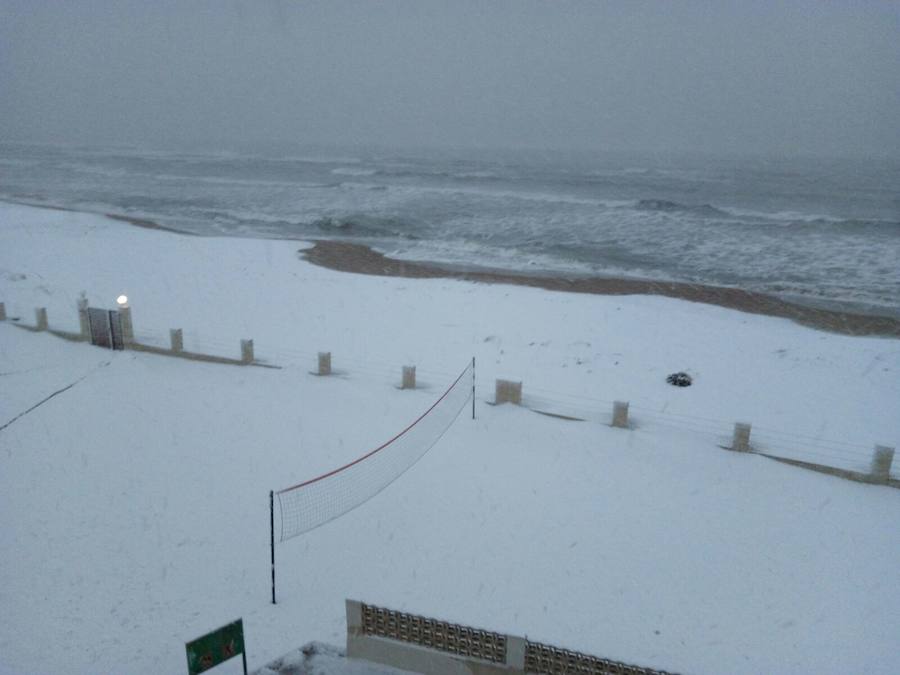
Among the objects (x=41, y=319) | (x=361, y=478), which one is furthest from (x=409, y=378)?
(x=41, y=319)

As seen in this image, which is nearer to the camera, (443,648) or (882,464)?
(443,648)

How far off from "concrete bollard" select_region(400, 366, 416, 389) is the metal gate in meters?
6.12

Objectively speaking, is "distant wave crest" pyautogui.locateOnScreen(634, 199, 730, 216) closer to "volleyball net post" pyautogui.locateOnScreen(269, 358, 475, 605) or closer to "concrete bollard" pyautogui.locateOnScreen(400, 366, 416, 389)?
"concrete bollard" pyautogui.locateOnScreen(400, 366, 416, 389)

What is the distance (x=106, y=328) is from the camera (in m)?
14.9

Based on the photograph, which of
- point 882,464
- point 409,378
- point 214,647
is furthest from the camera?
point 409,378

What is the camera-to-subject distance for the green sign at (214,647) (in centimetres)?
545

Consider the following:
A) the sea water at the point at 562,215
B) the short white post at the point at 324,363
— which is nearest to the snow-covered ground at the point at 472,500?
the short white post at the point at 324,363

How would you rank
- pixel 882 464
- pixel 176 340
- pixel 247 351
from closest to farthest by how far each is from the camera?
pixel 882 464, pixel 247 351, pixel 176 340

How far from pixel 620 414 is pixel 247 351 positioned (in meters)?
7.20

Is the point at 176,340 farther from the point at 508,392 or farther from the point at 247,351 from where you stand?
the point at 508,392

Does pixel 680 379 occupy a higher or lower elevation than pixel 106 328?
lower

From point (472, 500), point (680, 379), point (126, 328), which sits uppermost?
point (126, 328)

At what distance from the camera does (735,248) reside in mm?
33281

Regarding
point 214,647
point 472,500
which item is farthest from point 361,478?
point 214,647
